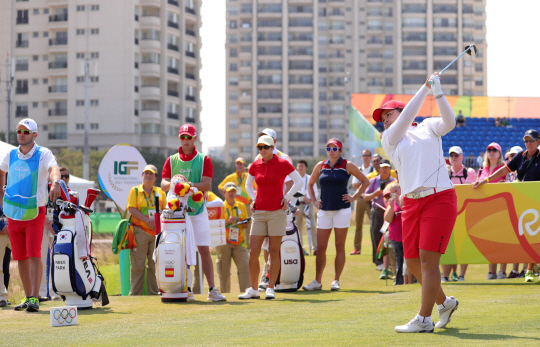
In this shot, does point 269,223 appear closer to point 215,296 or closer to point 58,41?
point 215,296

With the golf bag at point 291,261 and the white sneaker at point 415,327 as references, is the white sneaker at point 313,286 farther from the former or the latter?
the white sneaker at point 415,327

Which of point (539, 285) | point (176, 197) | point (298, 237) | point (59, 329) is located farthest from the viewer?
point (298, 237)

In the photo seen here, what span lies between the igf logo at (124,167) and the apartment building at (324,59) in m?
103

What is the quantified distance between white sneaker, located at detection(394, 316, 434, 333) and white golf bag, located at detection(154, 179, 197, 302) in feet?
12.3

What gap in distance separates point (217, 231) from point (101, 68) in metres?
75.5

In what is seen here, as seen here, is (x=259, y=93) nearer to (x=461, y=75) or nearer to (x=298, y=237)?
(x=461, y=75)

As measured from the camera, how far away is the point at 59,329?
729 centimetres

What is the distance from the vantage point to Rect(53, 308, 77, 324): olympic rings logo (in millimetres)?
7516

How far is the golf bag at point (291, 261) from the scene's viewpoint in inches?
443

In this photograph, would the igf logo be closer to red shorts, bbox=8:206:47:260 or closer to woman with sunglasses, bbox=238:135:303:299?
woman with sunglasses, bbox=238:135:303:299

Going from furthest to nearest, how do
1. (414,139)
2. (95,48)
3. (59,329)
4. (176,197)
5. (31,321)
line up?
(95,48), (176,197), (31,321), (59,329), (414,139)

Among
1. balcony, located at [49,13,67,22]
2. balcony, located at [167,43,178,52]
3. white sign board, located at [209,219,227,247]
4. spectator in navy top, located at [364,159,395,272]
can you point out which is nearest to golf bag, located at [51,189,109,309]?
white sign board, located at [209,219,227,247]

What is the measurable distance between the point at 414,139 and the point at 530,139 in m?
4.83

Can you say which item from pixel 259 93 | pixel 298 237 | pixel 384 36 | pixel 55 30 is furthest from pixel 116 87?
pixel 298 237
